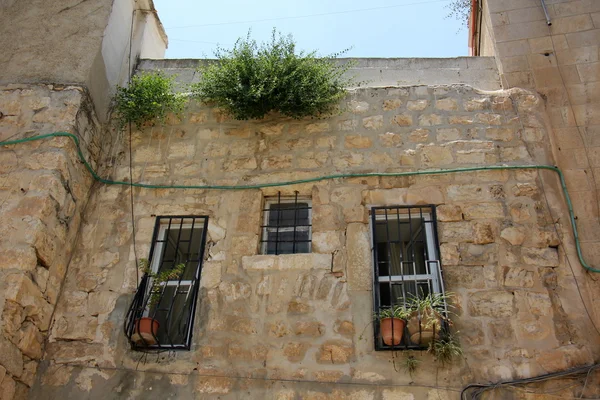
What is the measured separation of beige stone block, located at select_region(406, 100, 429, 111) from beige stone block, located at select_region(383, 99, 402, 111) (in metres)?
0.09

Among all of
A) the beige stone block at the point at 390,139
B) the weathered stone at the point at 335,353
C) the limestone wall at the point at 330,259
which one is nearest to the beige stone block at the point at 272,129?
the limestone wall at the point at 330,259

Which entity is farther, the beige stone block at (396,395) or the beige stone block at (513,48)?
the beige stone block at (513,48)

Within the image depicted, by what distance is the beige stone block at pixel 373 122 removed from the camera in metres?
5.71

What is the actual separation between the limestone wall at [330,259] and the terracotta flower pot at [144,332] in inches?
5.0

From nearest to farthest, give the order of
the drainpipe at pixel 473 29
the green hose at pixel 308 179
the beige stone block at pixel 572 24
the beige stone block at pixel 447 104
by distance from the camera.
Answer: the green hose at pixel 308 179 < the beige stone block at pixel 447 104 < the beige stone block at pixel 572 24 < the drainpipe at pixel 473 29

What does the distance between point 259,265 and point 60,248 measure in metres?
1.73

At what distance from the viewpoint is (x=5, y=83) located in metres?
5.73

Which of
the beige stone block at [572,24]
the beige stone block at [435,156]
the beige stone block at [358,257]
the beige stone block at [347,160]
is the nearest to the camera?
the beige stone block at [358,257]

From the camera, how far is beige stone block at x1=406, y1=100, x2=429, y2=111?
5770 millimetres

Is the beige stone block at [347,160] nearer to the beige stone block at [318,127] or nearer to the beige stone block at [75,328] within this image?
the beige stone block at [318,127]

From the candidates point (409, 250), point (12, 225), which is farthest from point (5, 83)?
point (409, 250)

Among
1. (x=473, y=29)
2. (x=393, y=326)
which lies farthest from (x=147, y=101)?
(x=473, y=29)

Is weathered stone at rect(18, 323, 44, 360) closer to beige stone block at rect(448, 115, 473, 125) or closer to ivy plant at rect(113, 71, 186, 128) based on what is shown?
ivy plant at rect(113, 71, 186, 128)

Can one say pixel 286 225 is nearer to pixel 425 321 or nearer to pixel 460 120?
pixel 425 321
